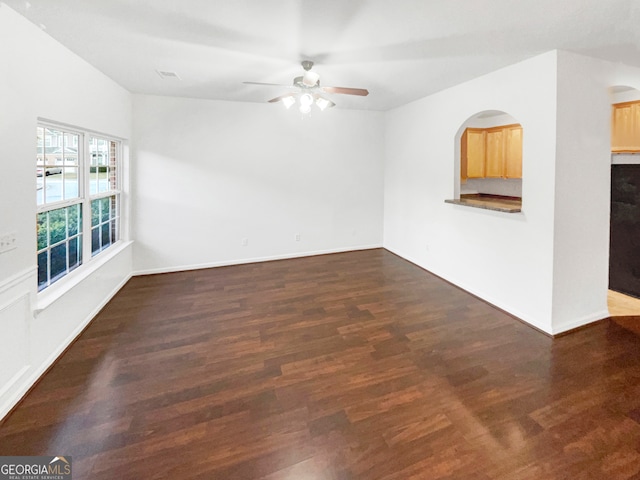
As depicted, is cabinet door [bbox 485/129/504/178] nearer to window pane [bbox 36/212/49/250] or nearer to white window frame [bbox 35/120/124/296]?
white window frame [bbox 35/120/124/296]

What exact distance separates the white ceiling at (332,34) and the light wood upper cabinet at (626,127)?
115 centimetres

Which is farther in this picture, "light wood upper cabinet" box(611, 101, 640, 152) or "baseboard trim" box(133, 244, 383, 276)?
"baseboard trim" box(133, 244, 383, 276)

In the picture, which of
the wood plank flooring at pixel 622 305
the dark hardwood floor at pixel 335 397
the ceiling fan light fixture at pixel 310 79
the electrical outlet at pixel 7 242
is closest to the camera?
the dark hardwood floor at pixel 335 397

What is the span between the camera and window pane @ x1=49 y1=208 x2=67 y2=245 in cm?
290

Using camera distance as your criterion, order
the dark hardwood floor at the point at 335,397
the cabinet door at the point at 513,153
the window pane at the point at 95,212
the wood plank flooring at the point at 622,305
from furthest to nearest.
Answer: the cabinet door at the point at 513,153
the window pane at the point at 95,212
the wood plank flooring at the point at 622,305
the dark hardwood floor at the point at 335,397

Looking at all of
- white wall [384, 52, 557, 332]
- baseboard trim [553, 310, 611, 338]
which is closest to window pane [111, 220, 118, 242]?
white wall [384, 52, 557, 332]

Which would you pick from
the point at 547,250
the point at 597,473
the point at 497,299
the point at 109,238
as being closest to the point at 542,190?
the point at 547,250

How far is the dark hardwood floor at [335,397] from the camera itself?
175 cm

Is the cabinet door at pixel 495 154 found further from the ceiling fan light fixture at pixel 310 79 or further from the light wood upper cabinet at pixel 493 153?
the ceiling fan light fixture at pixel 310 79

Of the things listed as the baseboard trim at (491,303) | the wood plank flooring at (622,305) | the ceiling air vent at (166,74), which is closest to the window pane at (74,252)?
the ceiling air vent at (166,74)

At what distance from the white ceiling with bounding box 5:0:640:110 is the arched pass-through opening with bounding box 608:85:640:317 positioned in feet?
3.94

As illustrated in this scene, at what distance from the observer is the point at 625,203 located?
3924 mm

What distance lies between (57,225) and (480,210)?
15.1 feet

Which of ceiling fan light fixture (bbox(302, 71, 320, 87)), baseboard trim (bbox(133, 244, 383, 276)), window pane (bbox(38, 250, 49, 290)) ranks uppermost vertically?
ceiling fan light fixture (bbox(302, 71, 320, 87))
